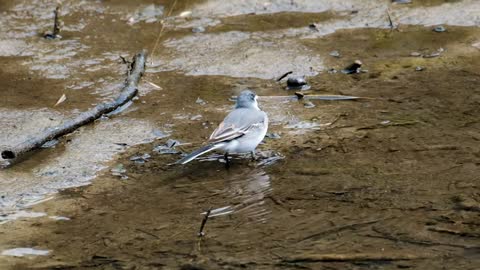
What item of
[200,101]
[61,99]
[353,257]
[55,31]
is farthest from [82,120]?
[353,257]

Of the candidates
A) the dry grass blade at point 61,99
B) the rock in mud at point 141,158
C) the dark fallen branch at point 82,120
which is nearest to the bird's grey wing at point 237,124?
the rock in mud at point 141,158

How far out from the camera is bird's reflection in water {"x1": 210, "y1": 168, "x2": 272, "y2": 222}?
6.40 m

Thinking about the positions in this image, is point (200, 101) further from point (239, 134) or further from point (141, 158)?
point (239, 134)

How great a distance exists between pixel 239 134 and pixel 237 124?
0.14 metres

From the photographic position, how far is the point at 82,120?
8078 mm

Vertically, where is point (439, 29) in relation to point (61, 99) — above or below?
below

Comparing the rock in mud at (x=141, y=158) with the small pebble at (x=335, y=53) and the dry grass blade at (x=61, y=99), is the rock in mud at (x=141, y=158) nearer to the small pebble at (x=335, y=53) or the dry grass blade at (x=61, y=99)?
the dry grass blade at (x=61, y=99)

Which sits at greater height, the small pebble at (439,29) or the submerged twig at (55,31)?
the submerged twig at (55,31)

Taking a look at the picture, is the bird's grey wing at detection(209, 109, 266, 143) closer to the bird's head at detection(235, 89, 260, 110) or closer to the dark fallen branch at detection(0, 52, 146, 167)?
the bird's head at detection(235, 89, 260, 110)

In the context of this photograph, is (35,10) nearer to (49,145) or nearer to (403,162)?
(49,145)

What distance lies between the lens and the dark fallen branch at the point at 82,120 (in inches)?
292

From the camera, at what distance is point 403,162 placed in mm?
7105


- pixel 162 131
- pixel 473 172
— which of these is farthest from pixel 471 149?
pixel 162 131

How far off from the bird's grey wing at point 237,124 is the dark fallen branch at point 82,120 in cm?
144
